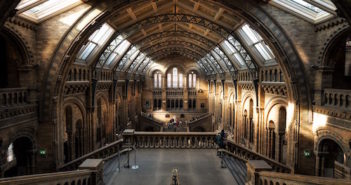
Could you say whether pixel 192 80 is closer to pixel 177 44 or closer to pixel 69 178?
pixel 177 44

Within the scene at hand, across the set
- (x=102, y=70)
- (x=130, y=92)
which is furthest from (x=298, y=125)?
(x=130, y=92)

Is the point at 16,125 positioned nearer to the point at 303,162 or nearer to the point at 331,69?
the point at 303,162

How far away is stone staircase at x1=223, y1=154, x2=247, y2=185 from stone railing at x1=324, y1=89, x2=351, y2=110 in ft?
16.5

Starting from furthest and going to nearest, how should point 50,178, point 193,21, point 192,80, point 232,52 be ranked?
1. point 192,80
2. point 232,52
3. point 193,21
4. point 50,178

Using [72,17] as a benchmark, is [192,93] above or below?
below

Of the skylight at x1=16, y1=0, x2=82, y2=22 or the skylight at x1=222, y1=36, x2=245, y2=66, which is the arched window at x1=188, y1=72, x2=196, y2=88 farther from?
the skylight at x1=16, y1=0, x2=82, y2=22

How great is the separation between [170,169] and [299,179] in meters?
5.67

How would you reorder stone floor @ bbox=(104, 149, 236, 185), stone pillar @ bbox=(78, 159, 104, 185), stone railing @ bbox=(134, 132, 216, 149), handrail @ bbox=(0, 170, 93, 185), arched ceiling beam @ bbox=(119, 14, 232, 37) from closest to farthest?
1. handrail @ bbox=(0, 170, 93, 185)
2. stone pillar @ bbox=(78, 159, 104, 185)
3. stone floor @ bbox=(104, 149, 236, 185)
4. stone railing @ bbox=(134, 132, 216, 149)
5. arched ceiling beam @ bbox=(119, 14, 232, 37)

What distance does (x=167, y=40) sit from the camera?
28.2m

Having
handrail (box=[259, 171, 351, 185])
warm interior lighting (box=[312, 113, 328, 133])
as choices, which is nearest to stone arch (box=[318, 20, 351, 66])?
warm interior lighting (box=[312, 113, 328, 133])

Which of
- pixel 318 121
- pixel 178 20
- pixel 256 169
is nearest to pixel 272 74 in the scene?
pixel 318 121

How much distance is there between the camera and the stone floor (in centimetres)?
1057

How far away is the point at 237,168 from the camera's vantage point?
12.6 meters

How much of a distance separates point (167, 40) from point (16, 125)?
61.8 ft
